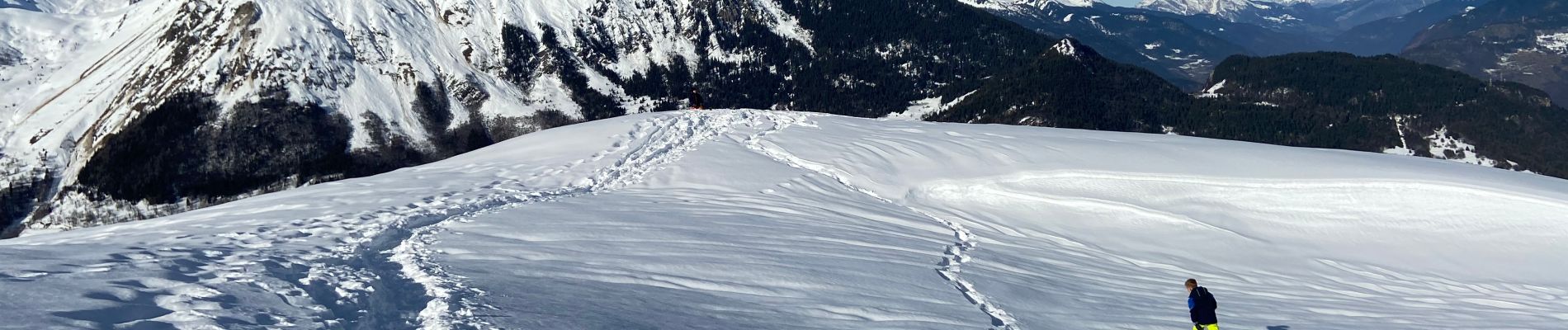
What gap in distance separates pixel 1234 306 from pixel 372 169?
567 ft

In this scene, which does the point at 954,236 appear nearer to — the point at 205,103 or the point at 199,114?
the point at 199,114

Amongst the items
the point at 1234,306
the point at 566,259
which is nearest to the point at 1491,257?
the point at 1234,306

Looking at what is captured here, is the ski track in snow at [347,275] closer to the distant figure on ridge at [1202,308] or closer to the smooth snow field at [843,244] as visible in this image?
the smooth snow field at [843,244]

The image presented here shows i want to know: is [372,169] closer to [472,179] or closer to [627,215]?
[472,179]

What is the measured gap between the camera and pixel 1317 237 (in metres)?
31.8

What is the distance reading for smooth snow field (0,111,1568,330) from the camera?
15016mm

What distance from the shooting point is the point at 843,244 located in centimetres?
2528

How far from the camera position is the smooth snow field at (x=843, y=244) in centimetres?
1502

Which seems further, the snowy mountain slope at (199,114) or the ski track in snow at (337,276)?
the snowy mountain slope at (199,114)

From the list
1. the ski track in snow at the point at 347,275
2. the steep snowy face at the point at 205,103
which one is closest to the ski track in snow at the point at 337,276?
the ski track in snow at the point at 347,275

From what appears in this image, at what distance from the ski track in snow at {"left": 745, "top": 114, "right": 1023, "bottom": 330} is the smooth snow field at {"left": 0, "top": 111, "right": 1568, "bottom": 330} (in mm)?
170

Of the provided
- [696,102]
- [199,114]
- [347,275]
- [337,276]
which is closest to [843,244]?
[347,275]

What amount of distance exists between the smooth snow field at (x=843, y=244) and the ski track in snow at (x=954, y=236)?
0.17 meters

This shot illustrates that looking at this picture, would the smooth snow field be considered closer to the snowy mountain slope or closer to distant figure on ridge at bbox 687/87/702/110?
distant figure on ridge at bbox 687/87/702/110
